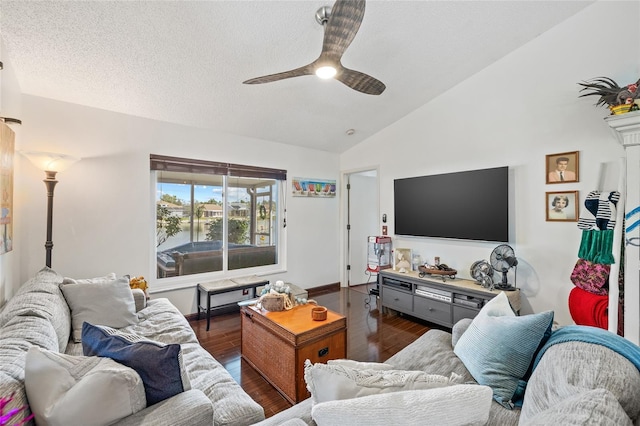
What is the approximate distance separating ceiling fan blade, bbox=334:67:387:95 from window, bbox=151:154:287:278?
2177 mm

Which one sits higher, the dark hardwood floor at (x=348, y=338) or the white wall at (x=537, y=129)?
the white wall at (x=537, y=129)

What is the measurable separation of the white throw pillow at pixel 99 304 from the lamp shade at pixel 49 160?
1.02m

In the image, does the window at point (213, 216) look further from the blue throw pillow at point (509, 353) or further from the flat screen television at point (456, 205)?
the blue throw pillow at point (509, 353)

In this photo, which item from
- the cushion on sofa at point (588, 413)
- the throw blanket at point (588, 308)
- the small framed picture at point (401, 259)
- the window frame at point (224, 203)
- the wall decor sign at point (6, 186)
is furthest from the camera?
the small framed picture at point (401, 259)

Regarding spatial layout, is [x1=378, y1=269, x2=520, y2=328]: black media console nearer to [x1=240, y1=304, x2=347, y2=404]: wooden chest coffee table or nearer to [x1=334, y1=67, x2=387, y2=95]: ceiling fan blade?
[x1=240, y1=304, x2=347, y2=404]: wooden chest coffee table

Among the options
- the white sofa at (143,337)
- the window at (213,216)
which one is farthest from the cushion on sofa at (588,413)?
the window at (213,216)

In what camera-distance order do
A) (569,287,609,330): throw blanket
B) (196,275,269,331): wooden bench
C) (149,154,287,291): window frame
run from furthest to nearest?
1. (149,154,287,291): window frame
2. (196,275,269,331): wooden bench
3. (569,287,609,330): throw blanket

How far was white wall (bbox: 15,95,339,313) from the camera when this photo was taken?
8.67 ft

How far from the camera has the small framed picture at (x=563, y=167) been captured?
2.67 meters

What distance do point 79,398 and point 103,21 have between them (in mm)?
2352

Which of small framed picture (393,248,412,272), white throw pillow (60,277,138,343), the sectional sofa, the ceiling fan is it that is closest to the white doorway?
small framed picture (393,248,412,272)

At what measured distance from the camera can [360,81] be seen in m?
2.17

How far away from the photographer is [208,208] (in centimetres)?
379

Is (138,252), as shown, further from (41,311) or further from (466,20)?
(466,20)
